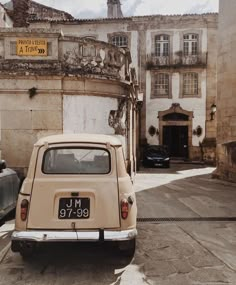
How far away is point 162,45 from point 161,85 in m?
3.25

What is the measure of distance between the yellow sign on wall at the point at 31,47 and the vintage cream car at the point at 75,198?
4.97 metres

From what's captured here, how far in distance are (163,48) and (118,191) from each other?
27512 mm

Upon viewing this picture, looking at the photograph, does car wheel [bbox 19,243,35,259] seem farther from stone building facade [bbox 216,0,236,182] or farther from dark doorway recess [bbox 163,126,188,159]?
dark doorway recess [bbox 163,126,188,159]

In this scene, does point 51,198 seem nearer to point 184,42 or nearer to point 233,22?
point 233,22

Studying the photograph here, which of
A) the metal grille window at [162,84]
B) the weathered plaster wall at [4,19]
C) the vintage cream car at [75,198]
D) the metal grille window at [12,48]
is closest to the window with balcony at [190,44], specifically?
the metal grille window at [162,84]

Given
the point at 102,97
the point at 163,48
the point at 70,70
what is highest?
the point at 163,48

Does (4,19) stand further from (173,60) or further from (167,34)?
(173,60)

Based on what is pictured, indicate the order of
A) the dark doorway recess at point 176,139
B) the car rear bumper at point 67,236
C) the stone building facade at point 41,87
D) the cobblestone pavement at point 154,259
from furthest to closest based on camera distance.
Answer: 1. the dark doorway recess at point 176,139
2. the stone building facade at point 41,87
3. the car rear bumper at point 67,236
4. the cobblestone pavement at point 154,259

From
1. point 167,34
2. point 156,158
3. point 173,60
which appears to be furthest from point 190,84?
point 156,158

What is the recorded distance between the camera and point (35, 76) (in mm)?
9828

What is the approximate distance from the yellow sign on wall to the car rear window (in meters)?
5.08

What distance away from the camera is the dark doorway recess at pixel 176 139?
102ft

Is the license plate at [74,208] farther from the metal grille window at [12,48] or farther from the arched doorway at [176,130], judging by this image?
the arched doorway at [176,130]

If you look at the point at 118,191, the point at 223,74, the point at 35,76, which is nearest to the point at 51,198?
the point at 118,191
